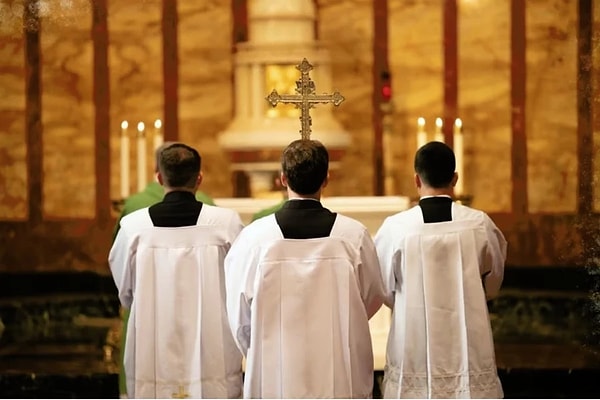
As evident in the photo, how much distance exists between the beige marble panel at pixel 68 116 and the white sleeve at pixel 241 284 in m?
5.33

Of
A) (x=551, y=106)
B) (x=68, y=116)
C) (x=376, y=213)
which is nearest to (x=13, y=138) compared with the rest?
(x=68, y=116)

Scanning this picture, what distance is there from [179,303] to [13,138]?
460 cm

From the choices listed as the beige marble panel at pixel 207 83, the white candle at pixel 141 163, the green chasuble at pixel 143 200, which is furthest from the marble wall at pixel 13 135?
the green chasuble at pixel 143 200

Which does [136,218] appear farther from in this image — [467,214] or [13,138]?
[13,138]

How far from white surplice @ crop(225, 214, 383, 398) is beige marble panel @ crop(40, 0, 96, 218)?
5.36 meters

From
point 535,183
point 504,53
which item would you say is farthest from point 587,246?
point 504,53

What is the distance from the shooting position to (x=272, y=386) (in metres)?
5.30

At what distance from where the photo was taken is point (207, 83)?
10750 mm

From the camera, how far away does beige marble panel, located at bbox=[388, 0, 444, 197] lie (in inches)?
418

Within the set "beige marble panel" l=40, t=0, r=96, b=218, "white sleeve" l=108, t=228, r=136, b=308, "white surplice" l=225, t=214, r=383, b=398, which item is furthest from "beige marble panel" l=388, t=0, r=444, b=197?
"white surplice" l=225, t=214, r=383, b=398

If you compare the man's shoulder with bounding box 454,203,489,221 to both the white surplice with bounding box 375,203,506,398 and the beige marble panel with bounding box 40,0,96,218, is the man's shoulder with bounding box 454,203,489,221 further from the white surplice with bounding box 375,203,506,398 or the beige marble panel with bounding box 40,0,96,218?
the beige marble panel with bounding box 40,0,96,218

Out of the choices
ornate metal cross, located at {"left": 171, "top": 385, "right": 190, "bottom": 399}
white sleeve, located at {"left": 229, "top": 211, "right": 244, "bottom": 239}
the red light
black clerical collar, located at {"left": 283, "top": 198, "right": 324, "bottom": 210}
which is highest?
the red light

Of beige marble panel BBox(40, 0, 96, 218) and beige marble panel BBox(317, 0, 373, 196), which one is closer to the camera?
beige marble panel BBox(40, 0, 96, 218)

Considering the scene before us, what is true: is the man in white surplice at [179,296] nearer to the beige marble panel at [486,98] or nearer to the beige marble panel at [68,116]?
the beige marble panel at [68,116]
